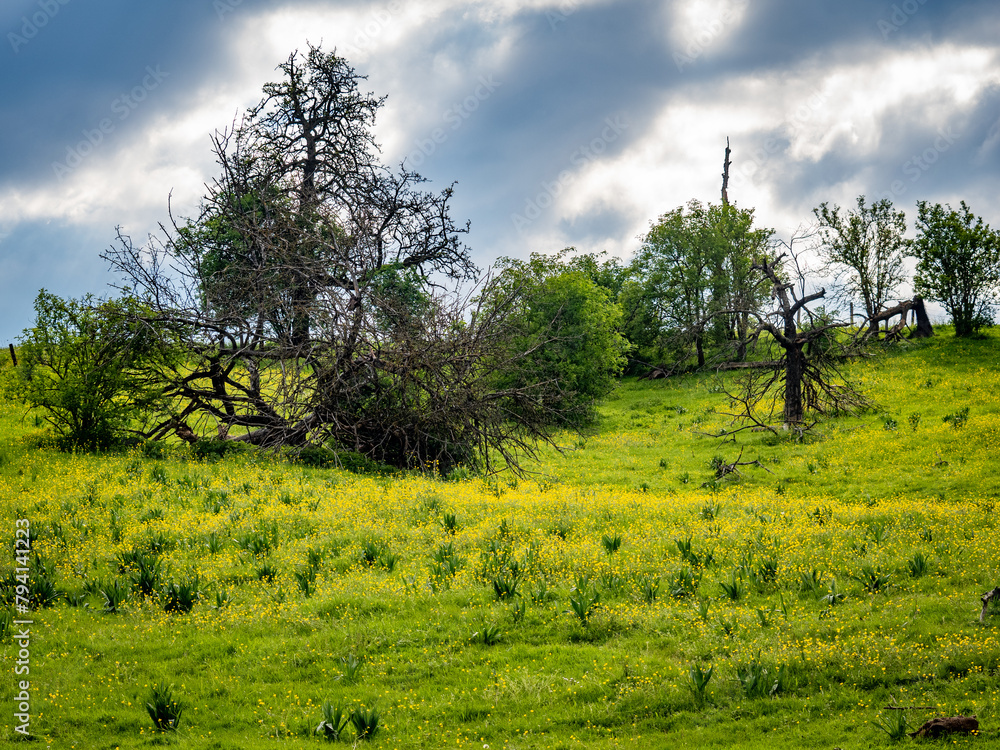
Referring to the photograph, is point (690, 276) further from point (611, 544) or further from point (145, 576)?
point (145, 576)

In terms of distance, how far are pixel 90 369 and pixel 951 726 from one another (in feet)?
66.7

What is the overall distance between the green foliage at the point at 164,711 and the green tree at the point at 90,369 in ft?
47.2

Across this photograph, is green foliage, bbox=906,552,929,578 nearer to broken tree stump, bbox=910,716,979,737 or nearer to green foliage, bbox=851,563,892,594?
green foliage, bbox=851,563,892,594

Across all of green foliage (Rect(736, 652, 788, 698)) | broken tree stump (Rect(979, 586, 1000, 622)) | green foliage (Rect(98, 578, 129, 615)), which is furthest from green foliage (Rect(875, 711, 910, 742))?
green foliage (Rect(98, 578, 129, 615))

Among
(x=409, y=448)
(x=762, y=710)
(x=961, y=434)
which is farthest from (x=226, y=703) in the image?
(x=961, y=434)

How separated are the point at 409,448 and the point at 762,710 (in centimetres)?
1579

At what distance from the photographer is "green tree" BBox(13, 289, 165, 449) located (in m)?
18.2

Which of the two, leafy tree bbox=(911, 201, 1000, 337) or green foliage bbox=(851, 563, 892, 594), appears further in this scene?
leafy tree bbox=(911, 201, 1000, 337)

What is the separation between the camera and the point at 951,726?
5.66 m

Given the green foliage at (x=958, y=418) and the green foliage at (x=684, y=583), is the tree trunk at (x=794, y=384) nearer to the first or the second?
the green foliage at (x=958, y=418)

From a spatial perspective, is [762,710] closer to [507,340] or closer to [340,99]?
[507,340]

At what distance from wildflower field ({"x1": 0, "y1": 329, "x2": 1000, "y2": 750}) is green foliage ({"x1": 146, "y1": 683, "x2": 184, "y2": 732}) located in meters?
0.02

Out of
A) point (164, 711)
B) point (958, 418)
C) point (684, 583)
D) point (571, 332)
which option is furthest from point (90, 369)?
point (958, 418)

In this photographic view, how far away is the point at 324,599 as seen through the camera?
9.10 meters
